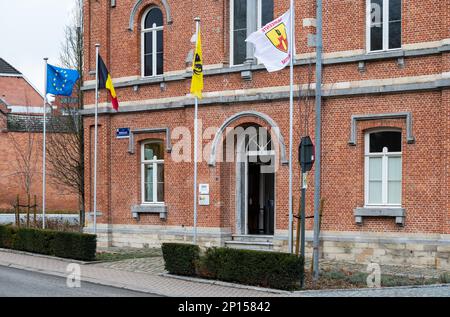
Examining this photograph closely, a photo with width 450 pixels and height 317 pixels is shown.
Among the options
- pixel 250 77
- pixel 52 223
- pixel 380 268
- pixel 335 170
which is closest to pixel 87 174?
pixel 52 223

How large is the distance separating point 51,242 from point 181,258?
5677 mm

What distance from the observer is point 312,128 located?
2208cm

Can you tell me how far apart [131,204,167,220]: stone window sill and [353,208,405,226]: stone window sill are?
7.09m

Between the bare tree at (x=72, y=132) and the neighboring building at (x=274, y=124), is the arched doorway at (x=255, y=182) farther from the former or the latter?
the bare tree at (x=72, y=132)

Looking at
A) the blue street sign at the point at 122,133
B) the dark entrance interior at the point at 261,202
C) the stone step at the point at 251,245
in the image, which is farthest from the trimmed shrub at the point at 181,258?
the blue street sign at the point at 122,133

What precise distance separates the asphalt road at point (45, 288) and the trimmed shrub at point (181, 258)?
2071 mm

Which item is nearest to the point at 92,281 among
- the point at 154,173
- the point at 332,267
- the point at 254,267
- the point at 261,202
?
the point at 254,267

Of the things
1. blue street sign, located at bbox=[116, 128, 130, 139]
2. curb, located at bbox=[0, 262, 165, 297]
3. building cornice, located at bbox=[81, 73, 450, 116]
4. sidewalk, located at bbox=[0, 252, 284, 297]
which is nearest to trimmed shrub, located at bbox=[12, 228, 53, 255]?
sidewalk, located at bbox=[0, 252, 284, 297]

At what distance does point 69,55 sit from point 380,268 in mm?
21121

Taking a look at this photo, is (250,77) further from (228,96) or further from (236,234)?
(236,234)

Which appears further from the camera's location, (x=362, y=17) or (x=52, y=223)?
(x=52, y=223)

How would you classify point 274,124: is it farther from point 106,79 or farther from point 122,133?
point 122,133

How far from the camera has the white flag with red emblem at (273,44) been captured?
18.9 metres

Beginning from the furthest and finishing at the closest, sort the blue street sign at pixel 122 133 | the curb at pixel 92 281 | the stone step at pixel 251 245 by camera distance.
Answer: the blue street sign at pixel 122 133 → the stone step at pixel 251 245 → the curb at pixel 92 281
